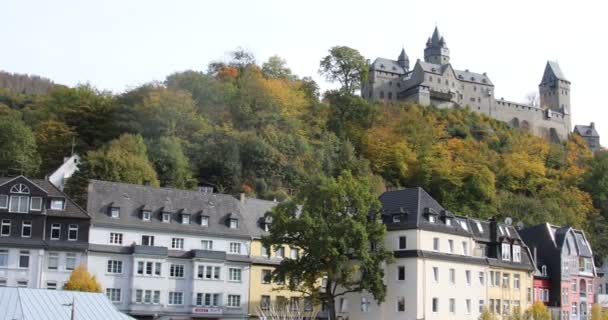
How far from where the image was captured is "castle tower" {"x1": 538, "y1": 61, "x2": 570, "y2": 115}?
622 ft

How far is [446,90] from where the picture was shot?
157625mm

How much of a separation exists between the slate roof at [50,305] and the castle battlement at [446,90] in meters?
112

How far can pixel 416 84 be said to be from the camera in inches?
6019

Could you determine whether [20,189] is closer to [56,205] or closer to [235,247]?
[56,205]

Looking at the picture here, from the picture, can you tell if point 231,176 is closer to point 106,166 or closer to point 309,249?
point 106,166

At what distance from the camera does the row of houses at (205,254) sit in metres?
59.6

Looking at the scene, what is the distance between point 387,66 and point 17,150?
8720 centimetres

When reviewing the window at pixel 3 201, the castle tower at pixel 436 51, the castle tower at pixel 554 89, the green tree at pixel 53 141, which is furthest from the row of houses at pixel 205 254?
the castle tower at pixel 554 89

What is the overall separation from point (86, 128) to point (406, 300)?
48230 mm

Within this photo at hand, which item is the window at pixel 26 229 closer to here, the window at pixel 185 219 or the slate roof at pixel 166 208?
the slate roof at pixel 166 208

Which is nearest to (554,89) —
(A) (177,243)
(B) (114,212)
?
(A) (177,243)

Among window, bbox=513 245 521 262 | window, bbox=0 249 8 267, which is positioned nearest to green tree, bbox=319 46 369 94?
window, bbox=513 245 521 262

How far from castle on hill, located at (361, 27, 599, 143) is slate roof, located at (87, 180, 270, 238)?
283 ft

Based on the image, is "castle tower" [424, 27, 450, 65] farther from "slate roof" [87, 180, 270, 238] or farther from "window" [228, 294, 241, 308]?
"window" [228, 294, 241, 308]
